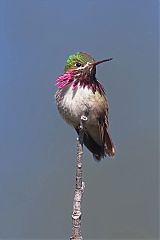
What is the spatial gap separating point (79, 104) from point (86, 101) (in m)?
0.04

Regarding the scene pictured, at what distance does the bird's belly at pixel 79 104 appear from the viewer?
1581mm

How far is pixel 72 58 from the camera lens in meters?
1.62

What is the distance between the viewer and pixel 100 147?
6.02ft

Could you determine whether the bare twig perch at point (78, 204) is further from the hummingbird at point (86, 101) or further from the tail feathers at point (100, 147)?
the tail feathers at point (100, 147)

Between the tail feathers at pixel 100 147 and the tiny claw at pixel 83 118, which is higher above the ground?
the tiny claw at pixel 83 118

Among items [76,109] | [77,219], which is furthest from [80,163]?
[76,109]

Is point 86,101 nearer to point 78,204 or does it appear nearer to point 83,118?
point 83,118

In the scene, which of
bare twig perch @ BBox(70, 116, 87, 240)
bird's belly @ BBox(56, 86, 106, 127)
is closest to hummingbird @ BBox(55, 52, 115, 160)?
bird's belly @ BBox(56, 86, 106, 127)

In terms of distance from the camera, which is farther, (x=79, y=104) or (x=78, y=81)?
(x=79, y=104)

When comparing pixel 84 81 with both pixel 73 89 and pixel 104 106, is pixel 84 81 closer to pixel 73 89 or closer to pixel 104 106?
pixel 73 89

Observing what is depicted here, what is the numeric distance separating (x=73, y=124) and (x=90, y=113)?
0.33 feet

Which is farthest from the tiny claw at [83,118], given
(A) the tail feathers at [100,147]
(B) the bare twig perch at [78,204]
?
(B) the bare twig perch at [78,204]

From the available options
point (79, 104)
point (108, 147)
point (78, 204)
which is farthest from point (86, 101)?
point (78, 204)

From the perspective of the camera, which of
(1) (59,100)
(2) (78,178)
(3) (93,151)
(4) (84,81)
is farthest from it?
(3) (93,151)
